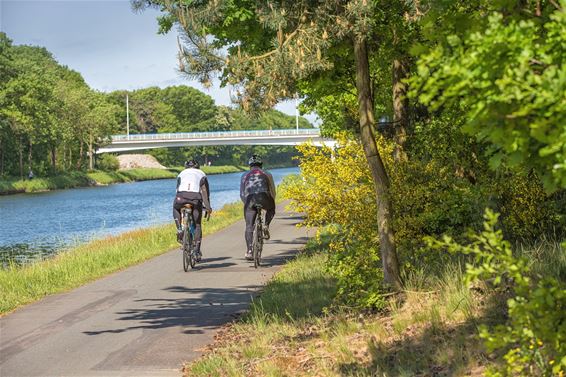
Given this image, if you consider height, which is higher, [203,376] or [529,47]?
[529,47]

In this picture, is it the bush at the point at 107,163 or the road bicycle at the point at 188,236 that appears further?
the bush at the point at 107,163

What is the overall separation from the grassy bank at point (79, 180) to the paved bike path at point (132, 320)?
55829 millimetres

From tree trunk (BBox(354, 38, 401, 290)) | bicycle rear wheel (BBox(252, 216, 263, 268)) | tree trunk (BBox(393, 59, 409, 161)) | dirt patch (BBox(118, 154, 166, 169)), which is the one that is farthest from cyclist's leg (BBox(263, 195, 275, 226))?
dirt patch (BBox(118, 154, 166, 169))

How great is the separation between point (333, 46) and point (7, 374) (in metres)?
5.29

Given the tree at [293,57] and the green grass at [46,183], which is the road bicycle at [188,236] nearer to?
the tree at [293,57]

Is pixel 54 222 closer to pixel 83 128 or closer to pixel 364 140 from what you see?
pixel 364 140

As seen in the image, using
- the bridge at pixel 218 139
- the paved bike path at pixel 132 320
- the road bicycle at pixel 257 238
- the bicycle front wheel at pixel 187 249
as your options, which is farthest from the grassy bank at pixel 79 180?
the paved bike path at pixel 132 320

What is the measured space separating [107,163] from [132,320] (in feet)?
292

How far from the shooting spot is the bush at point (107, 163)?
94.6 m

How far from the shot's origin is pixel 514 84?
9.30 feet

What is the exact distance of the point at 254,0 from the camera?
28.8 feet

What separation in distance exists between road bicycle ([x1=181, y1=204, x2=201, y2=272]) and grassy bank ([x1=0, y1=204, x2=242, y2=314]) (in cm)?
160

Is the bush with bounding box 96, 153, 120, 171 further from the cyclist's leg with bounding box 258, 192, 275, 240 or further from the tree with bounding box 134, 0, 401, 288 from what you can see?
the tree with bounding box 134, 0, 401, 288

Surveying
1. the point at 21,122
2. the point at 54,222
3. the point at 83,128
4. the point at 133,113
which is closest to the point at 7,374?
the point at 54,222
